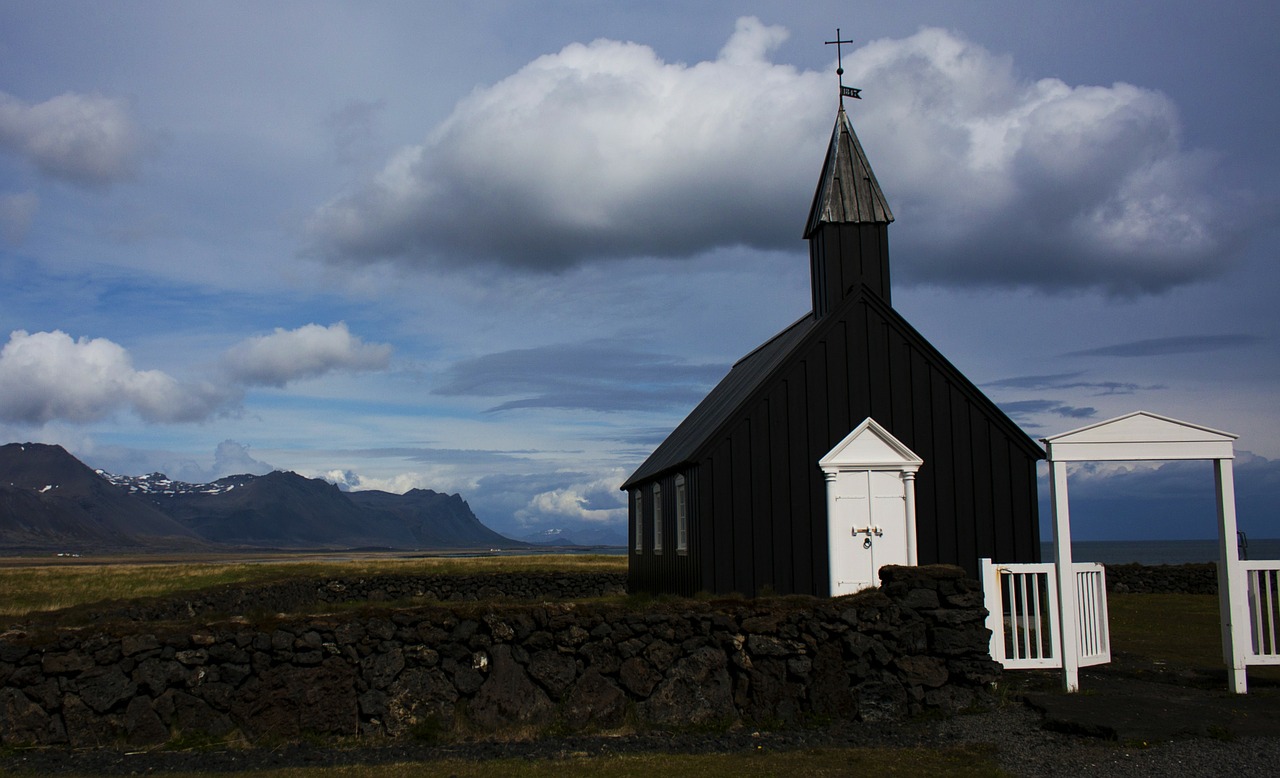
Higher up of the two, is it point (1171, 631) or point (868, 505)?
point (868, 505)

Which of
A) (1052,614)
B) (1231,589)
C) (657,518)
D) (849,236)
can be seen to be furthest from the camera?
(657,518)

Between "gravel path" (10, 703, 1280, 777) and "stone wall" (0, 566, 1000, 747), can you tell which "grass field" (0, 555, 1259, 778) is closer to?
"gravel path" (10, 703, 1280, 777)

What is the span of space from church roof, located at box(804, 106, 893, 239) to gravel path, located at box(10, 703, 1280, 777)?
12.3 metres

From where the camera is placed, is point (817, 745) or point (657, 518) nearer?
point (817, 745)

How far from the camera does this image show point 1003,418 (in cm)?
1962

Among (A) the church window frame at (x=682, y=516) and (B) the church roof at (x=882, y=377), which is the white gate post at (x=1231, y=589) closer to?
(B) the church roof at (x=882, y=377)

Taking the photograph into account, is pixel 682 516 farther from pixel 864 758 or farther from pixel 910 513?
pixel 864 758

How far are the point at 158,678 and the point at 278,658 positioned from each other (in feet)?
4.19

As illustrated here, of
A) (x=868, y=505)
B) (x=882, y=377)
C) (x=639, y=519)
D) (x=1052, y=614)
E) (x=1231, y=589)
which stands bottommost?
(x=1052, y=614)

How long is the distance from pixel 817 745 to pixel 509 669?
11.2 ft

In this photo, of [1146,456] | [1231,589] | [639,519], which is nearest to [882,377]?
[1146,456]

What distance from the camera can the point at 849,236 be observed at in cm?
2120

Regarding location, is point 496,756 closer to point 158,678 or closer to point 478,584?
point 158,678

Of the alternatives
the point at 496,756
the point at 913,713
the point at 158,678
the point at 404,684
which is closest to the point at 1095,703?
the point at 913,713
